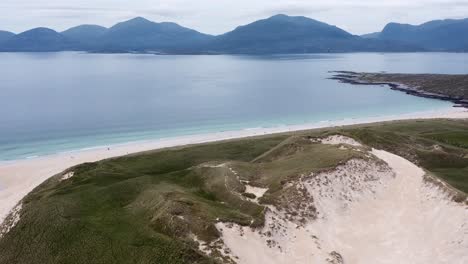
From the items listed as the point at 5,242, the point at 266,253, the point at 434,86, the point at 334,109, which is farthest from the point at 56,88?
the point at 266,253

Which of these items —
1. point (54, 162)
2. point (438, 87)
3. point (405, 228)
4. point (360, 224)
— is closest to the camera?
point (405, 228)

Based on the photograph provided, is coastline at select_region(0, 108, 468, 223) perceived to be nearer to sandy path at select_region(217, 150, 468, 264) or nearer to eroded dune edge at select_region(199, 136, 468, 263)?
eroded dune edge at select_region(199, 136, 468, 263)

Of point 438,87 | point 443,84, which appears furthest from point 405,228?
point 443,84

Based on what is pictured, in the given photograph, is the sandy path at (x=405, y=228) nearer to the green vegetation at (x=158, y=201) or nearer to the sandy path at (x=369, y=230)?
the sandy path at (x=369, y=230)

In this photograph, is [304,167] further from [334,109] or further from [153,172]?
[334,109]

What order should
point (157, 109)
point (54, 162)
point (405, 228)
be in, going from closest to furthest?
point (405, 228) < point (54, 162) < point (157, 109)

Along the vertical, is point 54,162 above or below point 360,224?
below

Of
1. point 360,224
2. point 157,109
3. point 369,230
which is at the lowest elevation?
point 157,109

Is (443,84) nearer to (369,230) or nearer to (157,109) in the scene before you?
(157,109)
